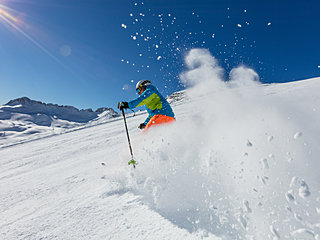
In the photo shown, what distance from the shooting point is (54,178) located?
345 cm

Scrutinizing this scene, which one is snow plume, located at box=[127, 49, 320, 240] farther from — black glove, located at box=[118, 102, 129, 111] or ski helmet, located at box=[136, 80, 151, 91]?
ski helmet, located at box=[136, 80, 151, 91]

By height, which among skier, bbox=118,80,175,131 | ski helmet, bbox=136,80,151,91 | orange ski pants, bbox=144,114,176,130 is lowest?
orange ski pants, bbox=144,114,176,130

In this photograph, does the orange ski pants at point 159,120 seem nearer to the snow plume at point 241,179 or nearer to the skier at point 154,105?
the skier at point 154,105

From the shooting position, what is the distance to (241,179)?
192cm

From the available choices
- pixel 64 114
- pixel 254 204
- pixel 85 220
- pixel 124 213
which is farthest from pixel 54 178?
pixel 64 114

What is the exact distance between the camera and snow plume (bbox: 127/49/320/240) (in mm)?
1424

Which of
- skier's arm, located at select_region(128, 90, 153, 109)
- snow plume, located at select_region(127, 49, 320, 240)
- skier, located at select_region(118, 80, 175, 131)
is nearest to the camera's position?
snow plume, located at select_region(127, 49, 320, 240)

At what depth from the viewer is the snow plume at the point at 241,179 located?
1.42m

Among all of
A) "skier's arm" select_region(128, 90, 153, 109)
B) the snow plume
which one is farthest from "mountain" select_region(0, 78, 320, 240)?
"skier's arm" select_region(128, 90, 153, 109)

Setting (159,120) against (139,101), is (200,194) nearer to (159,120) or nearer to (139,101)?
(159,120)

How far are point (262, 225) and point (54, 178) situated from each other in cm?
353

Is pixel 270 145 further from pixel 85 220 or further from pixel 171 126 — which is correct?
pixel 85 220

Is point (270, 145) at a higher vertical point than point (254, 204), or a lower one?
higher

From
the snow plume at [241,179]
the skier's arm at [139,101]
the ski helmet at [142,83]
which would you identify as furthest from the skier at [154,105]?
the snow plume at [241,179]
